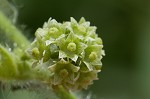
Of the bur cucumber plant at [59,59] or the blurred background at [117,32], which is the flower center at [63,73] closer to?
the bur cucumber plant at [59,59]

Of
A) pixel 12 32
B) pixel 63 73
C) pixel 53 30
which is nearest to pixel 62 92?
pixel 63 73

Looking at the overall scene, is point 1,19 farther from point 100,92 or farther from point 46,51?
point 100,92

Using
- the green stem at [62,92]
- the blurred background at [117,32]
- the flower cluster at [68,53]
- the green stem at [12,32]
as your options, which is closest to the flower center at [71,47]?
the flower cluster at [68,53]

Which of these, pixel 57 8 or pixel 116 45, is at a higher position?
pixel 57 8

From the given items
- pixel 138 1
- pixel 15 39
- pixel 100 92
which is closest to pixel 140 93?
pixel 100 92

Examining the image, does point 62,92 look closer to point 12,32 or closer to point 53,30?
point 53,30

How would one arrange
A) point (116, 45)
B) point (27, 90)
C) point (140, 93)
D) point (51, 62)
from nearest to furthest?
point (51, 62), point (27, 90), point (140, 93), point (116, 45)
